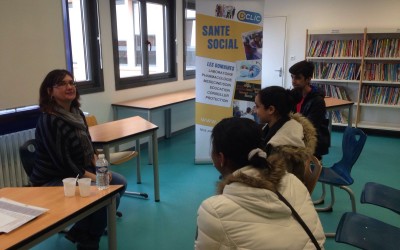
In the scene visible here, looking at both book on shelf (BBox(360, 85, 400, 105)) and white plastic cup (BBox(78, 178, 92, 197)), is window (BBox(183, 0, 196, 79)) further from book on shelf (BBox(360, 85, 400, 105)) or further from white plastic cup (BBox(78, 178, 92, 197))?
white plastic cup (BBox(78, 178, 92, 197))

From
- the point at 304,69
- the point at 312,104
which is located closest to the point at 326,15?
the point at 304,69

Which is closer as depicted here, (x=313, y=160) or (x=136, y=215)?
(x=313, y=160)

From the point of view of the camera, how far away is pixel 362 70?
5.64 meters

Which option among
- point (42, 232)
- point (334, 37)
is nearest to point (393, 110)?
point (334, 37)

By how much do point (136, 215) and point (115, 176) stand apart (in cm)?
54

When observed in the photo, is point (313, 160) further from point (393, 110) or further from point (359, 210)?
point (393, 110)

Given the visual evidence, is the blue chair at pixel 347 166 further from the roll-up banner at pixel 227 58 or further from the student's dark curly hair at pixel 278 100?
the roll-up banner at pixel 227 58

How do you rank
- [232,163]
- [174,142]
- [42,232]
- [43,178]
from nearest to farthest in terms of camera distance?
1. [232,163]
2. [42,232]
3. [43,178]
4. [174,142]

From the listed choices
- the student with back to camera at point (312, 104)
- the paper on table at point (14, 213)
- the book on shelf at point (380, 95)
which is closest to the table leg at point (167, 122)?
the student with back to camera at point (312, 104)

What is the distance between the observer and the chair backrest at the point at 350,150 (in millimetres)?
2531

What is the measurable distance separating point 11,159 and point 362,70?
17.3ft

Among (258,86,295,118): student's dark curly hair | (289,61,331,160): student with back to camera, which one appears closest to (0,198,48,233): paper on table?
(258,86,295,118): student's dark curly hair

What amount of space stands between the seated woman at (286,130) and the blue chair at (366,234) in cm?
37

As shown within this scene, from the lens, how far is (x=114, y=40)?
4.38 m
